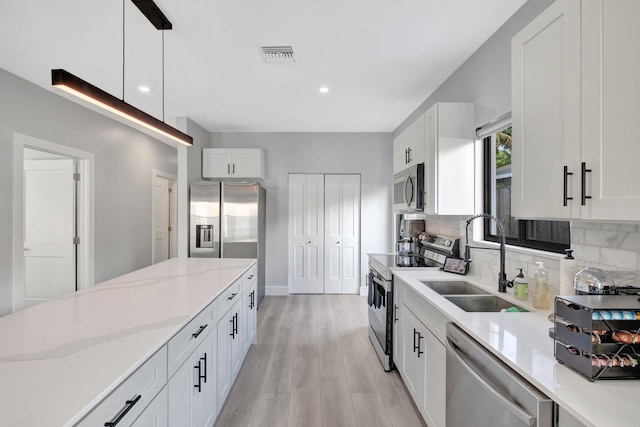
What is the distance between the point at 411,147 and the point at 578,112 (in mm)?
1885

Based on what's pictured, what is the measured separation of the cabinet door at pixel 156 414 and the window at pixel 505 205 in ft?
6.98

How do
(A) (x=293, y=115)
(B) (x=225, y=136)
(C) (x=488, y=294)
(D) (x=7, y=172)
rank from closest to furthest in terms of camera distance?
(C) (x=488, y=294)
(D) (x=7, y=172)
(A) (x=293, y=115)
(B) (x=225, y=136)

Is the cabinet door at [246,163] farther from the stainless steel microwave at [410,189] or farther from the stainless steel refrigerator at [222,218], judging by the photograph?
the stainless steel microwave at [410,189]

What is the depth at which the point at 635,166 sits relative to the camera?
879 mm

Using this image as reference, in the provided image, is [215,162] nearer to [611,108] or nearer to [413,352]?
[413,352]

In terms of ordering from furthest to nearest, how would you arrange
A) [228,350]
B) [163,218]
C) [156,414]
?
[163,218], [228,350], [156,414]

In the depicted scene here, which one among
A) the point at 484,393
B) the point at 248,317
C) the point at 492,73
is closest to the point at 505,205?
the point at 492,73

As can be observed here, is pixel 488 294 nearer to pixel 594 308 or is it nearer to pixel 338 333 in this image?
pixel 594 308

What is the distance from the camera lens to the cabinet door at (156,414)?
103cm

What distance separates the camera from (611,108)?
947mm

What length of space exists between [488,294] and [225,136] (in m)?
4.35

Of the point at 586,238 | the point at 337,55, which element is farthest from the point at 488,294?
the point at 337,55

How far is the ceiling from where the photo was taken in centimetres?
189

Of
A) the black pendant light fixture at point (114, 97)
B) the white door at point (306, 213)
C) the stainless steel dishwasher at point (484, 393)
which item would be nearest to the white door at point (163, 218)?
the white door at point (306, 213)
